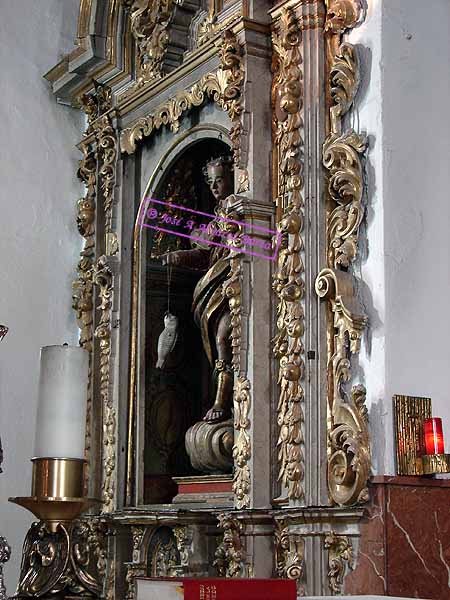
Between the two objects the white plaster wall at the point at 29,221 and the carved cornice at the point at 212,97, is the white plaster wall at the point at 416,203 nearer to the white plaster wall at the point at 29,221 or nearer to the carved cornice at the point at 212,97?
the carved cornice at the point at 212,97

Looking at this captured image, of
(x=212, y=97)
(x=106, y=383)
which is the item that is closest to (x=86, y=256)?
(x=106, y=383)

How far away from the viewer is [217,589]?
187 cm

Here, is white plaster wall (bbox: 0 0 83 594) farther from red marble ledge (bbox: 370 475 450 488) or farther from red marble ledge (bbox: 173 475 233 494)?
red marble ledge (bbox: 370 475 450 488)

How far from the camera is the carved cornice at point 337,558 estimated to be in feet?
12.4

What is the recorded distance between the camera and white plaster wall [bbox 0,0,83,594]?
5.81 metres

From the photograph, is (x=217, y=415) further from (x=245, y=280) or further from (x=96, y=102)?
(x=96, y=102)

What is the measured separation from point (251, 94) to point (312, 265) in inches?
32.3

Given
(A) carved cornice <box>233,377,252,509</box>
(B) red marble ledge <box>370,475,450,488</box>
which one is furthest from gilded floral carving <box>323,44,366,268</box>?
(B) red marble ledge <box>370,475,450,488</box>

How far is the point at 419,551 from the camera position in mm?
3705

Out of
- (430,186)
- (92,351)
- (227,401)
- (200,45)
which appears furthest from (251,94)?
(92,351)

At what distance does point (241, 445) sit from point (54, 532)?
7.20 ft

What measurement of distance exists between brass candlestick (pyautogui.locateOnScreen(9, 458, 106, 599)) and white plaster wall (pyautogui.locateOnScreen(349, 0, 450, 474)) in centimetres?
179

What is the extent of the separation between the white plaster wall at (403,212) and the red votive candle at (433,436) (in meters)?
0.12

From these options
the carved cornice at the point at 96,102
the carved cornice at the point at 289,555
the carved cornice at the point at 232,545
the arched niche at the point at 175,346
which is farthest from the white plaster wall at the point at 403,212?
the carved cornice at the point at 96,102
